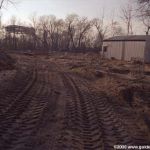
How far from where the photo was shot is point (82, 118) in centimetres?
1025

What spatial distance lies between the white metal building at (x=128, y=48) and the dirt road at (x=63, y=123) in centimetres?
2741

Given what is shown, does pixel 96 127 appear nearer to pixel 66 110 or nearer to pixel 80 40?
pixel 66 110

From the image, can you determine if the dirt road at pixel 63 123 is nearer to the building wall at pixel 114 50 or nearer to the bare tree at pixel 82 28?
the building wall at pixel 114 50

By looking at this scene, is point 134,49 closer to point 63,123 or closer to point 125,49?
point 125,49

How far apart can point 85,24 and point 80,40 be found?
7.86m

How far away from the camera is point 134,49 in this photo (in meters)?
43.2

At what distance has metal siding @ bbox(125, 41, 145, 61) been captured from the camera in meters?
41.1

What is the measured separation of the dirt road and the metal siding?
27.7m

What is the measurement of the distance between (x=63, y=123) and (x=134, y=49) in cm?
3517

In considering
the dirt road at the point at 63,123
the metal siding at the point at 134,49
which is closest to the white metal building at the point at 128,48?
the metal siding at the point at 134,49

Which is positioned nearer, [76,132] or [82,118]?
[76,132]

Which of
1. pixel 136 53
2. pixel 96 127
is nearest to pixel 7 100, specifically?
pixel 96 127

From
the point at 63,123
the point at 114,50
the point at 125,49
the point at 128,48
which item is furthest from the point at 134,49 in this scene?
the point at 63,123

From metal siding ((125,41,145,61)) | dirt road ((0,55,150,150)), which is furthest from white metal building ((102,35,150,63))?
dirt road ((0,55,150,150))
